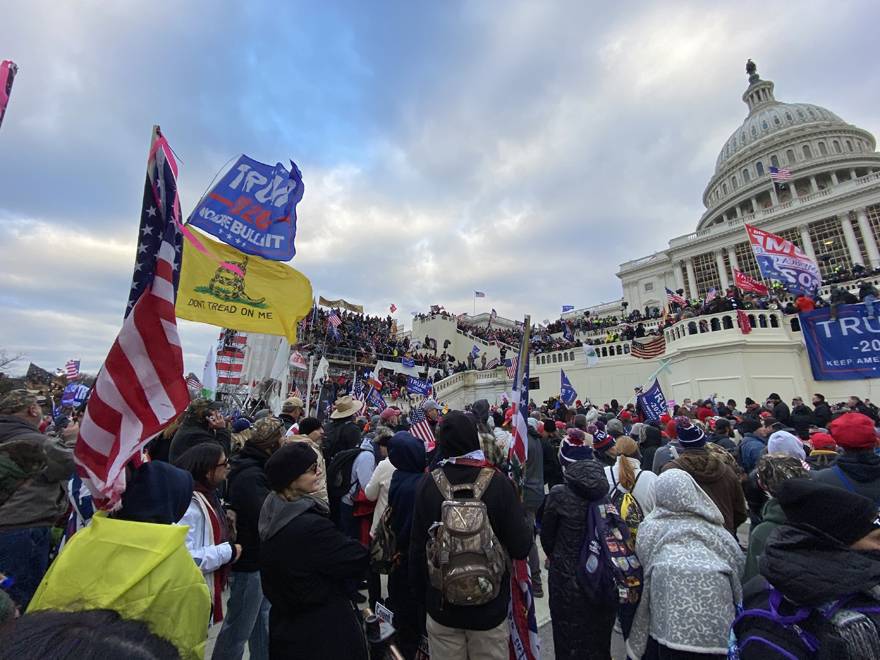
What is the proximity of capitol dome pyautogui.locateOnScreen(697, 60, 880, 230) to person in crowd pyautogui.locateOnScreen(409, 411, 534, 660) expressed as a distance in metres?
69.2

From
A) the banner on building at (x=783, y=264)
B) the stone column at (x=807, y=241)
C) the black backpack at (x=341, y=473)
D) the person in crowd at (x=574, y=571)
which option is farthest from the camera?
the stone column at (x=807, y=241)

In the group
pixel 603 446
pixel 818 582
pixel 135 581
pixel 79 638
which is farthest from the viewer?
pixel 603 446

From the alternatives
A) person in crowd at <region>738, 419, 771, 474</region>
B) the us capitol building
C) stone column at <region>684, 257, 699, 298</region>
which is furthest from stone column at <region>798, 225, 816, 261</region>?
person in crowd at <region>738, 419, 771, 474</region>

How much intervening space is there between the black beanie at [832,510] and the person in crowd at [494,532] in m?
1.48

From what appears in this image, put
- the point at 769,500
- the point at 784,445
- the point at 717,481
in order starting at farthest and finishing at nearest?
the point at 784,445 < the point at 717,481 < the point at 769,500

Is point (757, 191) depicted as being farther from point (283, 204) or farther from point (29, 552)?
point (29, 552)

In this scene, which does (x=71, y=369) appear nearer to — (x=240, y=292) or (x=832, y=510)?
(x=240, y=292)

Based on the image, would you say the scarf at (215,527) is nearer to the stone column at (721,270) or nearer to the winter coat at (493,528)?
the winter coat at (493,528)

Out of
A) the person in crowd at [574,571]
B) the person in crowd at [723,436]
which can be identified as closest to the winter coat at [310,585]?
the person in crowd at [574,571]

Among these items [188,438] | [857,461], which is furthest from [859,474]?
[188,438]

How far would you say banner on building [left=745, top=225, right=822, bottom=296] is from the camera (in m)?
13.5

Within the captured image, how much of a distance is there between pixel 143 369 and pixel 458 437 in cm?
189

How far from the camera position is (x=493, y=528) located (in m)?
2.71

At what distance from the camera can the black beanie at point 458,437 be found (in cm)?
286
